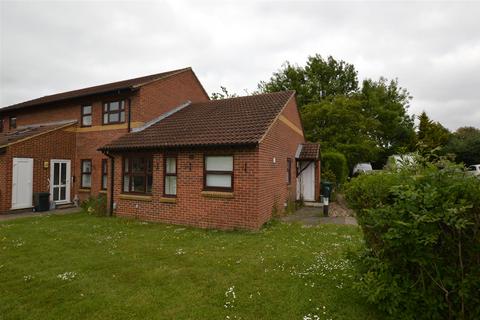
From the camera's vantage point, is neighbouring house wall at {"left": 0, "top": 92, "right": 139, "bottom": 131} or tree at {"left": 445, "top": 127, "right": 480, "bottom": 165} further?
tree at {"left": 445, "top": 127, "right": 480, "bottom": 165}

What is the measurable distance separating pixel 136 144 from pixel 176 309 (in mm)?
8702

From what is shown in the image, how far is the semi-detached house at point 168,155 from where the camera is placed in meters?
9.74

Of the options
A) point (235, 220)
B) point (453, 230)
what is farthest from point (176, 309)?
point (235, 220)

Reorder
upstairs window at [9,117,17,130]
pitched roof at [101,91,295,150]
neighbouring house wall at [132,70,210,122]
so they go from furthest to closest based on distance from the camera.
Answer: upstairs window at [9,117,17,130] → neighbouring house wall at [132,70,210,122] → pitched roof at [101,91,295,150]

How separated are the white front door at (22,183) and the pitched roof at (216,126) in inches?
196

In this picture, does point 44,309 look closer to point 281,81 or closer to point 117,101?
point 117,101

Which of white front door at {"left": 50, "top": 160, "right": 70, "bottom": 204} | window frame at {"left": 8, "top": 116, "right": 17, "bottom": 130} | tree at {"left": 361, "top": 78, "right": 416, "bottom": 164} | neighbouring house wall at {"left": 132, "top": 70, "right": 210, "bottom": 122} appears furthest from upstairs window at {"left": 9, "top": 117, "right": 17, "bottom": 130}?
tree at {"left": 361, "top": 78, "right": 416, "bottom": 164}

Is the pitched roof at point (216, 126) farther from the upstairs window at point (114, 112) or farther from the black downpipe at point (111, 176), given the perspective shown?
the upstairs window at point (114, 112)

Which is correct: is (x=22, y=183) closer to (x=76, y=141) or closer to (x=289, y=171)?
(x=76, y=141)

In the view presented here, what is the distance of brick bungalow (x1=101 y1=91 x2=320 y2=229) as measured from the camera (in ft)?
31.0

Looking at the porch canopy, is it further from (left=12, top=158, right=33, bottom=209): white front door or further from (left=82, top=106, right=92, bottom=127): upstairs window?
(left=12, top=158, right=33, bottom=209): white front door

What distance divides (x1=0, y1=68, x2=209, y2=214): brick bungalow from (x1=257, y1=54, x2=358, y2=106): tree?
2003 cm

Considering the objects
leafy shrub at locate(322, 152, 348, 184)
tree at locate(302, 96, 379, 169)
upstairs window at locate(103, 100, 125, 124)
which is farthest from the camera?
tree at locate(302, 96, 379, 169)

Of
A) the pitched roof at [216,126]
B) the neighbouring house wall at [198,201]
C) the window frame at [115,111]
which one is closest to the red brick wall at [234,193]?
the neighbouring house wall at [198,201]
